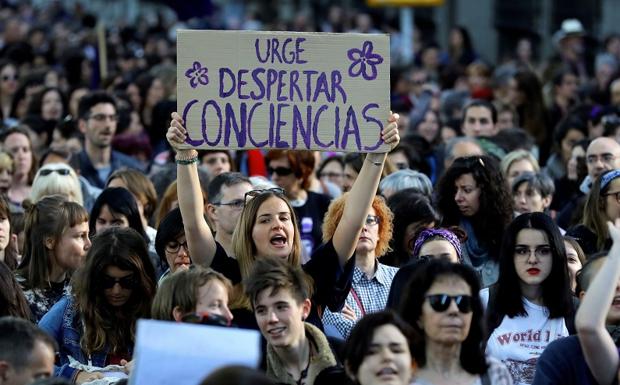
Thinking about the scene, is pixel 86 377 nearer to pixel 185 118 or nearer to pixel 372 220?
pixel 185 118

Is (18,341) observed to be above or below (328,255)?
below

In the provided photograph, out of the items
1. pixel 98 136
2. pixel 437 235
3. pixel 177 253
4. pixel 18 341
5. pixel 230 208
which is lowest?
pixel 18 341

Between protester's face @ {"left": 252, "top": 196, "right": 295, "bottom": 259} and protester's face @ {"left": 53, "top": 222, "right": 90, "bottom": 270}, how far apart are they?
4.38 ft

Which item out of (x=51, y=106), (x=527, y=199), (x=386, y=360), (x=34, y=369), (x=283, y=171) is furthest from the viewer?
(x=51, y=106)

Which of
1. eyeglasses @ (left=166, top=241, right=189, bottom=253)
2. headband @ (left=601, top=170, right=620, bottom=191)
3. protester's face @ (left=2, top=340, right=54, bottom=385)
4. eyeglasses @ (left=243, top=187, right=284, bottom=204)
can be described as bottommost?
protester's face @ (left=2, top=340, right=54, bottom=385)

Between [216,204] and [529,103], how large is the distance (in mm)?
7243

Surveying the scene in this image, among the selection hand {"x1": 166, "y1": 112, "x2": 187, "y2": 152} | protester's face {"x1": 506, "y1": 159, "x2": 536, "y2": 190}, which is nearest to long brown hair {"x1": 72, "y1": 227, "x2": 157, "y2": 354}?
hand {"x1": 166, "y1": 112, "x2": 187, "y2": 152}

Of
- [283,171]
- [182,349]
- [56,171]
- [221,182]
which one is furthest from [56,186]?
[182,349]

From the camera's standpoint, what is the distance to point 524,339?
757 cm

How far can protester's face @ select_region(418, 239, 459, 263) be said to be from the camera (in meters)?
7.95

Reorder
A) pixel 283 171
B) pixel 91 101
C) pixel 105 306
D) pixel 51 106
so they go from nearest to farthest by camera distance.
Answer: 1. pixel 105 306
2. pixel 283 171
3. pixel 91 101
4. pixel 51 106

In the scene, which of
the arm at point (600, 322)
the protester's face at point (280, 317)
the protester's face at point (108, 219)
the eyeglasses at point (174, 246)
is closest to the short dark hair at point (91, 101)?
the protester's face at point (108, 219)

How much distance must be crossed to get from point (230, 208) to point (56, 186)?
188 centimetres

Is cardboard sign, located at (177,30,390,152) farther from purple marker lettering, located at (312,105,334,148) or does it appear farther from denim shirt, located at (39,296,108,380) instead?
denim shirt, located at (39,296,108,380)
